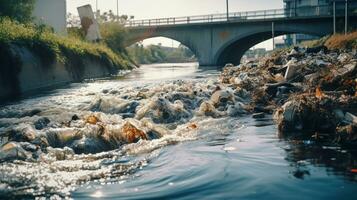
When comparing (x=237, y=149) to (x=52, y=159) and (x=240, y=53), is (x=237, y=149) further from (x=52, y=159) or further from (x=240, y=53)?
(x=240, y=53)

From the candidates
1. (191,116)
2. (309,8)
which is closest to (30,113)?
(191,116)

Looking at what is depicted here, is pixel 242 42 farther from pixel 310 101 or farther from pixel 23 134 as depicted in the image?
pixel 23 134

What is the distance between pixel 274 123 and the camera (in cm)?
1049

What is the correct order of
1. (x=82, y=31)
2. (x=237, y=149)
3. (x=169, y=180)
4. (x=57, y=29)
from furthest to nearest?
(x=82, y=31), (x=57, y=29), (x=237, y=149), (x=169, y=180)

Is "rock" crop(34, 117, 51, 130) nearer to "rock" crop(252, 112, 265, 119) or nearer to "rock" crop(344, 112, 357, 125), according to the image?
"rock" crop(252, 112, 265, 119)

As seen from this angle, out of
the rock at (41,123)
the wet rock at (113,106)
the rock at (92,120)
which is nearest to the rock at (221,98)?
the wet rock at (113,106)

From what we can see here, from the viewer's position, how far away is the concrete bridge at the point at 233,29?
51219 mm

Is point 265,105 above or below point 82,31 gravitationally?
below

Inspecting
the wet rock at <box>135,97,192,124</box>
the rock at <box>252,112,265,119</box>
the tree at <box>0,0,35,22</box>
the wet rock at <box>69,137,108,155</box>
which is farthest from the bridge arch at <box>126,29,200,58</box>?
the wet rock at <box>69,137,108,155</box>

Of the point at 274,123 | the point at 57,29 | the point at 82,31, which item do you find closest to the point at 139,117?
the point at 274,123

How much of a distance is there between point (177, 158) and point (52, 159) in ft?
6.53

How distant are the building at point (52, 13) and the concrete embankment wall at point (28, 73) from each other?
13.6 meters

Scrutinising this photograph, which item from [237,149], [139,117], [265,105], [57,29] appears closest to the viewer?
[237,149]

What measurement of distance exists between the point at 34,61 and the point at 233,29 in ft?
131
